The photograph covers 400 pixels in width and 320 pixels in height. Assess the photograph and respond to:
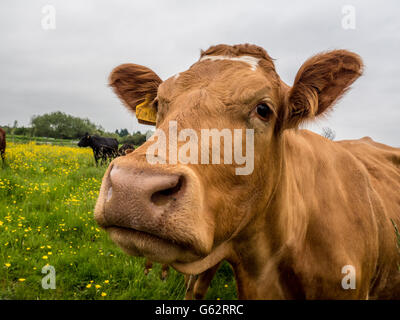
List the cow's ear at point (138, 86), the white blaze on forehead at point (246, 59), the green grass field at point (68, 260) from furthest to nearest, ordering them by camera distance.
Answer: the green grass field at point (68, 260) < the cow's ear at point (138, 86) < the white blaze on forehead at point (246, 59)

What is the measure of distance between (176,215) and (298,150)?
172 cm

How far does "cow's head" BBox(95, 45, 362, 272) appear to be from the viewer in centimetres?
130

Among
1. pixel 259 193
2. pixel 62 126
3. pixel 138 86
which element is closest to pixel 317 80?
pixel 259 193

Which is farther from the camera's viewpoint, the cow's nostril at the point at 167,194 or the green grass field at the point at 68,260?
the green grass field at the point at 68,260

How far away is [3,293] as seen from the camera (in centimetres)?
287

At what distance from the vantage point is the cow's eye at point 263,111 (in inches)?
75.2

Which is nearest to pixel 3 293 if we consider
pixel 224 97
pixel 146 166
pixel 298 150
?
pixel 146 166

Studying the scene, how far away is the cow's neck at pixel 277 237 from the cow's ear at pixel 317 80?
255mm

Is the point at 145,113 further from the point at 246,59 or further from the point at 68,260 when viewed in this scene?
the point at 68,260

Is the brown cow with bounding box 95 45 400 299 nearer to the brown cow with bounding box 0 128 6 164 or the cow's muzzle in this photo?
the cow's muzzle

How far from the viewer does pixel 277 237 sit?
88.2 inches

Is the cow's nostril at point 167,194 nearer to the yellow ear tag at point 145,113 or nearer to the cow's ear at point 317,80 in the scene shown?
the cow's ear at point 317,80

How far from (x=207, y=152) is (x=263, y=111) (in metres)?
0.60

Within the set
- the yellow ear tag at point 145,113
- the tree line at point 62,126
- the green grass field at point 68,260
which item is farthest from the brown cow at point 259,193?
the tree line at point 62,126
